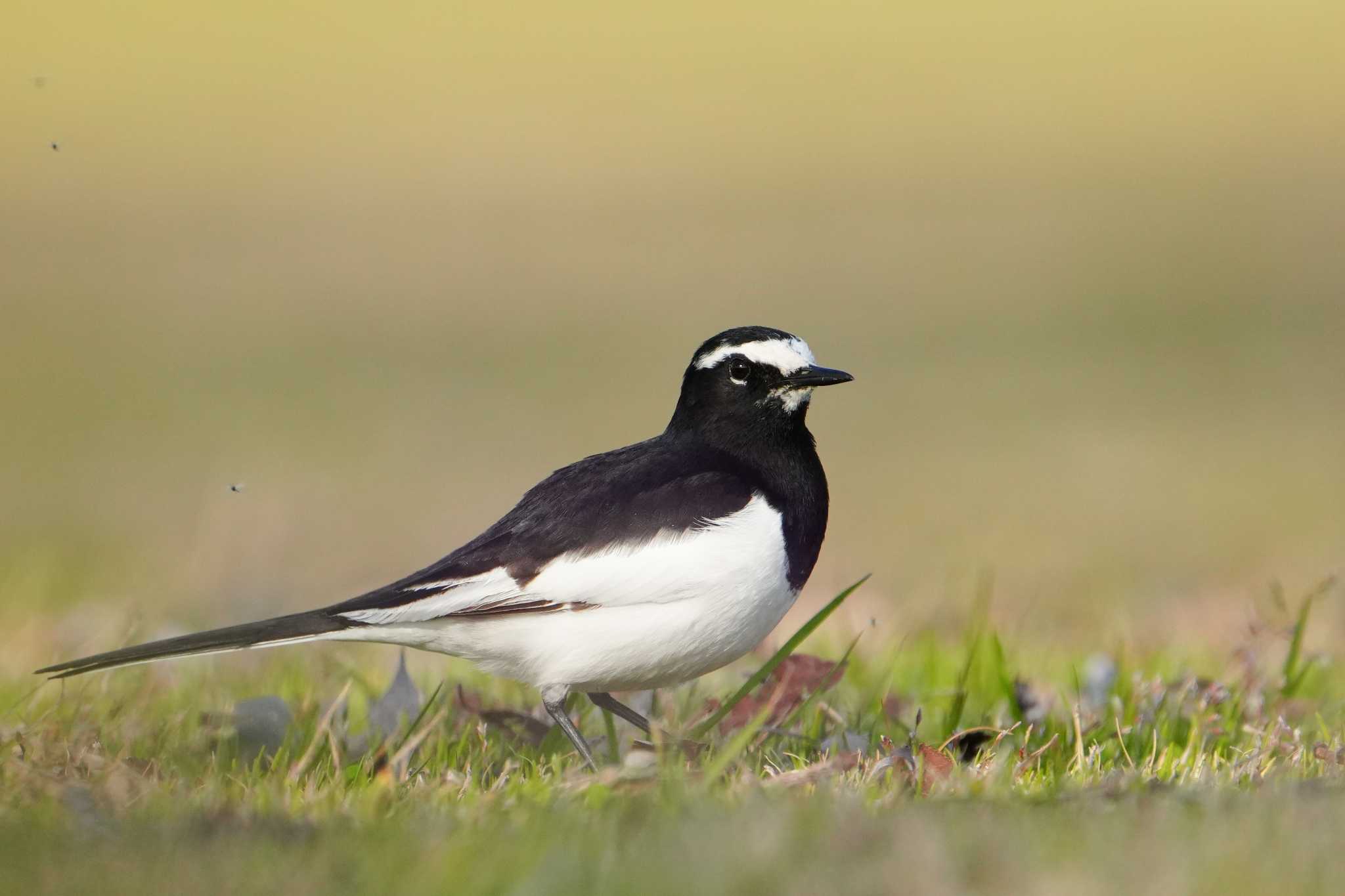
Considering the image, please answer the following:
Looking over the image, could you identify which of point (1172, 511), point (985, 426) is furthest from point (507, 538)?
point (985, 426)

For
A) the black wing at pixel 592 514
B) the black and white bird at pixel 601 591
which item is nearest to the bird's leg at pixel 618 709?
the black and white bird at pixel 601 591

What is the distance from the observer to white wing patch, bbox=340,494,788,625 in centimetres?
507

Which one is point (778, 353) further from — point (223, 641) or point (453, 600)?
point (223, 641)

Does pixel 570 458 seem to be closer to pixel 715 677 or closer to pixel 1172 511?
pixel 1172 511

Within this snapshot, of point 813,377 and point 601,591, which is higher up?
point 813,377

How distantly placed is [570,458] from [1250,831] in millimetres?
9934

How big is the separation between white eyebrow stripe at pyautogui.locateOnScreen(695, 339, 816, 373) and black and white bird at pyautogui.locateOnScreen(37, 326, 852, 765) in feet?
1.35

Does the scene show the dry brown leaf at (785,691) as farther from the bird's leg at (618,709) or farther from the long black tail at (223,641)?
the long black tail at (223,641)

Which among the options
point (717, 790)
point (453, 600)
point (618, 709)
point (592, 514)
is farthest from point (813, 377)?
point (717, 790)

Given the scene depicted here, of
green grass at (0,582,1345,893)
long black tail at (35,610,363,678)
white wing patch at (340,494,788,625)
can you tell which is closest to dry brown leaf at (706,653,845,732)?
green grass at (0,582,1345,893)

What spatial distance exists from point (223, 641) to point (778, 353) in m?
1.95

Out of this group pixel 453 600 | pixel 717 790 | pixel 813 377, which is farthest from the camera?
pixel 813 377

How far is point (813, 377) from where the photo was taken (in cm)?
565

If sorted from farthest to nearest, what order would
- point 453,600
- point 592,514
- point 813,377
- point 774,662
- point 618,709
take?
point 618,709 → point 813,377 → point 592,514 → point 453,600 → point 774,662
